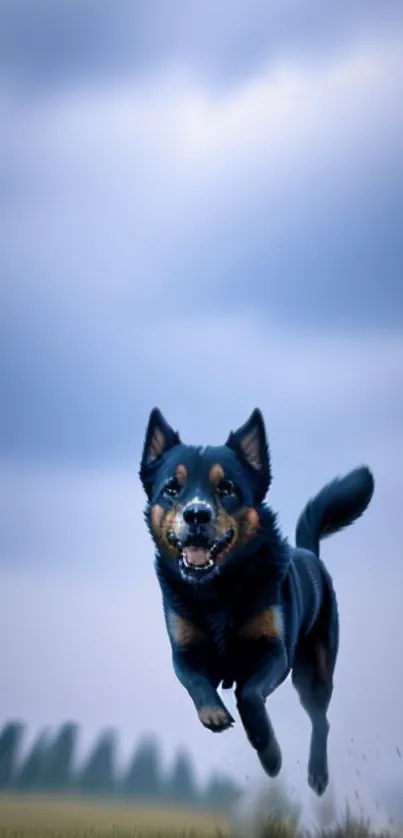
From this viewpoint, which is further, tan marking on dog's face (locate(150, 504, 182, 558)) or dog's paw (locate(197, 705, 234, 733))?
tan marking on dog's face (locate(150, 504, 182, 558))

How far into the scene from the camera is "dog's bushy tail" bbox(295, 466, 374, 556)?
21.7m

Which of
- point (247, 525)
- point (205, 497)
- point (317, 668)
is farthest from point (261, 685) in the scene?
point (317, 668)

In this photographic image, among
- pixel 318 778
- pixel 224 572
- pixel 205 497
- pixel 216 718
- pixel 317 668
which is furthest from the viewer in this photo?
pixel 317 668

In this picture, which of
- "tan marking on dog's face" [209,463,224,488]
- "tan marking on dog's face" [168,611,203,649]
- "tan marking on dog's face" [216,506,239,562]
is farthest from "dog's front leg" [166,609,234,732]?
"tan marking on dog's face" [209,463,224,488]

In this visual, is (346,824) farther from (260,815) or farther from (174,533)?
(174,533)

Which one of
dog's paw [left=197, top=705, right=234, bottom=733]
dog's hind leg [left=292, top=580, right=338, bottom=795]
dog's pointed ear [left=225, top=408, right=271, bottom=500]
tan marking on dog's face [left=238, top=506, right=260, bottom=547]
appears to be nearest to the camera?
dog's paw [left=197, top=705, right=234, bottom=733]

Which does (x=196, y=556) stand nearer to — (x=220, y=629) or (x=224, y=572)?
(x=224, y=572)

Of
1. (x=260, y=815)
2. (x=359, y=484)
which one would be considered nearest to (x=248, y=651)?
(x=260, y=815)

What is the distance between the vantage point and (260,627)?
19.1 m

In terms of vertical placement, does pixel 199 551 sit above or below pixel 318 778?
above

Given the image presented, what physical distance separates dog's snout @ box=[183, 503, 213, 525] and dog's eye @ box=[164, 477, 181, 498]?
Answer: 0.63 feet

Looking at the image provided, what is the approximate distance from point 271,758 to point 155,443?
304 cm

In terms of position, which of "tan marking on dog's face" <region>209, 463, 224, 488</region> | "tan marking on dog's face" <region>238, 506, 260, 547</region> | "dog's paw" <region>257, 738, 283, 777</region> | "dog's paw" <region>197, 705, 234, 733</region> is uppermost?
"tan marking on dog's face" <region>209, 463, 224, 488</region>

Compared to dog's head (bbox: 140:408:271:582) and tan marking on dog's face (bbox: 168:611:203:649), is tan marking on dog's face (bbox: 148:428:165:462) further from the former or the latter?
tan marking on dog's face (bbox: 168:611:203:649)
